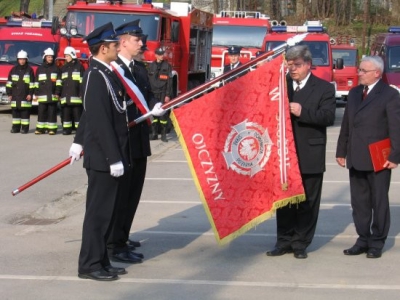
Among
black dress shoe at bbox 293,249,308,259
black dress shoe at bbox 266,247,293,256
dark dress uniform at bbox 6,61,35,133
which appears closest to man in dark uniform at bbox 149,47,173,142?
dark dress uniform at bbox 6,61,35,133

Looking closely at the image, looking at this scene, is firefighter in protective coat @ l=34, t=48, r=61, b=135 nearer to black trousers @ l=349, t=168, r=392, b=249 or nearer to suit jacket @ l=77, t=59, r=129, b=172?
black trousers @ l=349, t=168, r=392, b=249

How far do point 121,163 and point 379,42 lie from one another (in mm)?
18987

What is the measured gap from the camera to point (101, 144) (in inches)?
284

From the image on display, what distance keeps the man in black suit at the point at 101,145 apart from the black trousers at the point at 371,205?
228cm

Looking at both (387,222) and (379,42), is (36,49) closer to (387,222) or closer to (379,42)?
(379,42)

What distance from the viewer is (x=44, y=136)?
66.4 ft

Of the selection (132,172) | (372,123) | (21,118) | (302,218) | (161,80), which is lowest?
(21,118)

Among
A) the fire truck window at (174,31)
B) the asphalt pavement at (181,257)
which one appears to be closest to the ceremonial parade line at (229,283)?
the asphalt pavement at (181,257)

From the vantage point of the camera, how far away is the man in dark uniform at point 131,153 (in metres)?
7.99

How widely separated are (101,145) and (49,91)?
1339cm

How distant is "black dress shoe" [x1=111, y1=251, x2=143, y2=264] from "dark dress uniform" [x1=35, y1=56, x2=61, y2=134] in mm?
12514

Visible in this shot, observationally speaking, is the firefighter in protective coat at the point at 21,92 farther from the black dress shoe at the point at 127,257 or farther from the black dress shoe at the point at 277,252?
the black dress shoe at the point at 277,252

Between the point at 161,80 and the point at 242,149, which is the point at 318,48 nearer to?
the point at 161,80

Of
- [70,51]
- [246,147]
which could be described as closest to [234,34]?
[70,51]
